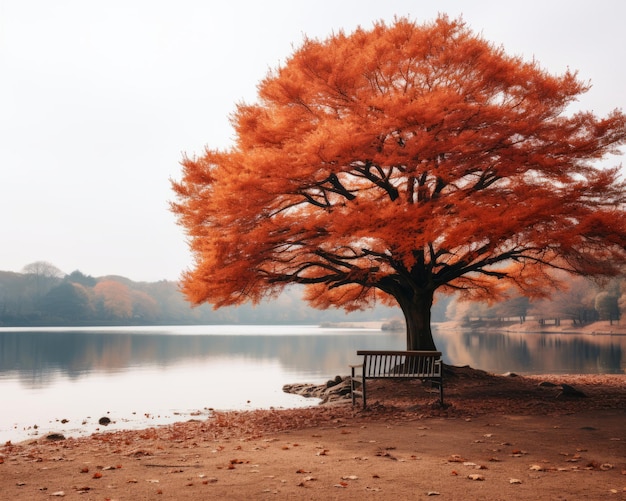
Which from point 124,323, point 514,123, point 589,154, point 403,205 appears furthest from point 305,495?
point 124,323

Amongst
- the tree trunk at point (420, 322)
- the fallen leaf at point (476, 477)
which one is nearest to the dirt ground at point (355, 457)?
the fallen leaf at point (476, 477)

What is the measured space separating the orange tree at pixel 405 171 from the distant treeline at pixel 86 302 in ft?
233

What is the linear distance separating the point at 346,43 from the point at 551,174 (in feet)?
22.5

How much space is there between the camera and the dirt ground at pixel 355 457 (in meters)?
6.29

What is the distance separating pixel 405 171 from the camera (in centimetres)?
1722

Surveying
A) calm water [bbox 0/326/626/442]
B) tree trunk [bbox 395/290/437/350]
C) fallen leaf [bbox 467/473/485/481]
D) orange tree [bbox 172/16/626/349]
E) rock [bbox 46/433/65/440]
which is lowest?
calm water [bbox 0/326/626/442]

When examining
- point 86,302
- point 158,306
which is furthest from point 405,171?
point 158,306

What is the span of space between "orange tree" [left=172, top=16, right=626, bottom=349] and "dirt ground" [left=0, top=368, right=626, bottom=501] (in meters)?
4.64

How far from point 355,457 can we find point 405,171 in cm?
1069

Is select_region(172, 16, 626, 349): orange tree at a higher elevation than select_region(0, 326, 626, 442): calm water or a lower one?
higher

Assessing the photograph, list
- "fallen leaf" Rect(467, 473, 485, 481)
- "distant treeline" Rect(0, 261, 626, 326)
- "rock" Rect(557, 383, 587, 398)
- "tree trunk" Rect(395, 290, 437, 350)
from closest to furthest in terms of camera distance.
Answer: "fallen leaf" Rect(467, 473, 485, 481), "rock" Rect(557, 383, 587, 398), "tree trunk" Rect(395, 290, 437, 350), "distant treeline" Rect(0, 261, 626, 326)

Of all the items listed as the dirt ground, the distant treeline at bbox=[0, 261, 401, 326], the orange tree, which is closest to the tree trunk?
the orange tree

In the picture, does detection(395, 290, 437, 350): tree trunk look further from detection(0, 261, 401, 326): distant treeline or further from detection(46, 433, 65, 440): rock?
detection(0, 261, 401, 326): distant treeline

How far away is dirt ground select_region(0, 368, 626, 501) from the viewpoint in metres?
6.29
